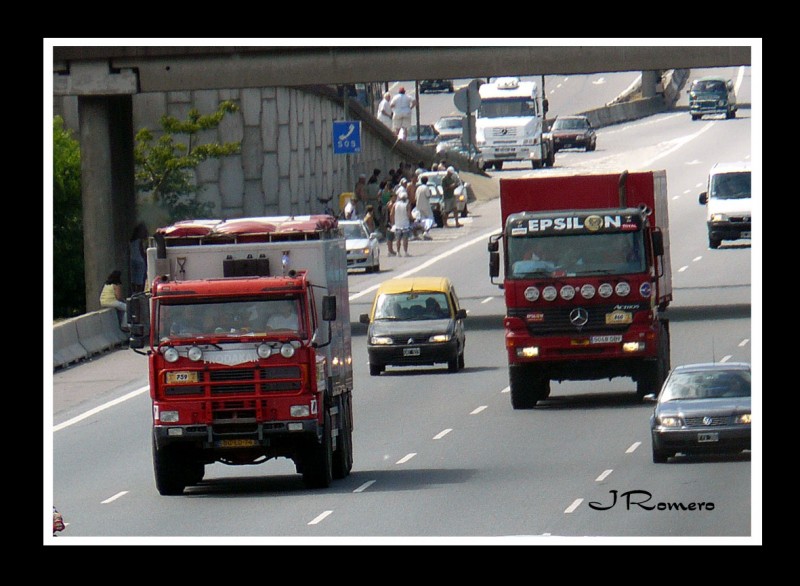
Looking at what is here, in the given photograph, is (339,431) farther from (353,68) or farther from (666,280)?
(353,68)

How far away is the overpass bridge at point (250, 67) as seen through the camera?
38.2 metres

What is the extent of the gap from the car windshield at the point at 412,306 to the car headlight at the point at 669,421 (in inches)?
432

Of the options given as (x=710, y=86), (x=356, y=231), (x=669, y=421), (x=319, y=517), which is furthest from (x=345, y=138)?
(x=710, y=86)

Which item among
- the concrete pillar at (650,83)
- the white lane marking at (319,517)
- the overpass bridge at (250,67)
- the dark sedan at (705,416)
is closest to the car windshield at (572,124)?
the concrete pillar at (650,83)

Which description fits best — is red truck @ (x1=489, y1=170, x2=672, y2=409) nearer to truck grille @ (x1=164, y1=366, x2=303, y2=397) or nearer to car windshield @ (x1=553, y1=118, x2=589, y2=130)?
Result: truck grille @ (x1=164, y1=366, x2=303, y2=397)

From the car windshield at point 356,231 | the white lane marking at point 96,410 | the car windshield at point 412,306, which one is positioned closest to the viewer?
the white lane marking at point 96,410

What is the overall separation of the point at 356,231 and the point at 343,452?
26.5 meters

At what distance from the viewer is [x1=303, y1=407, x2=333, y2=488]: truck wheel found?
2276 centimetres

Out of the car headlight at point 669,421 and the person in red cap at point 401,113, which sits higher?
the person in red cap at point 401,113

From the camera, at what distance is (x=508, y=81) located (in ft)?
256

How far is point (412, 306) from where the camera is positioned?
3516cm

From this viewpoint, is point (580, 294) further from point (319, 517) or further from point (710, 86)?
point (710, 86)

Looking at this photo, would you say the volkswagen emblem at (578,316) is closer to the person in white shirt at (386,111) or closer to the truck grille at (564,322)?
the truck grille at (564,322)
